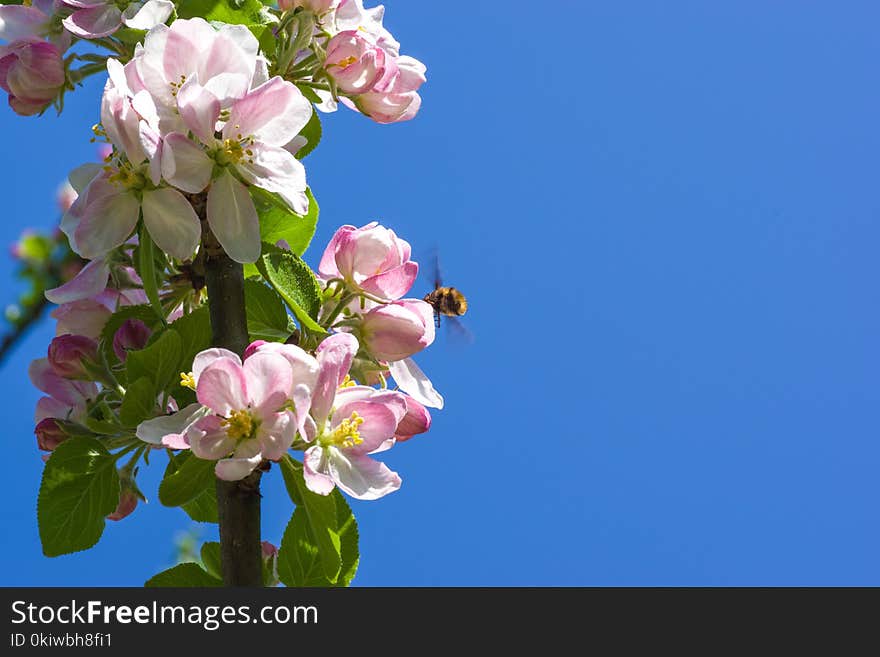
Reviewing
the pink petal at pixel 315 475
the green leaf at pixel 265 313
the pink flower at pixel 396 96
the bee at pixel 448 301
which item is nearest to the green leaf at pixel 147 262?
the green leaf at pixel 265 313

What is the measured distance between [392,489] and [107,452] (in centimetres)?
50

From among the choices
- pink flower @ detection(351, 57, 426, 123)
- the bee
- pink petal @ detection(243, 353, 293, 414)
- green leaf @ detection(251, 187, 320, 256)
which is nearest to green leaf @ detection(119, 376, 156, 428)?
pink petal @ detection(243, 353, 293, 414)

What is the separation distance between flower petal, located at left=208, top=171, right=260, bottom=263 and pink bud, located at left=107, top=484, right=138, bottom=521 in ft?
1.68

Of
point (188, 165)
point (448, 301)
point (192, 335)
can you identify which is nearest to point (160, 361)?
point (192, 335)

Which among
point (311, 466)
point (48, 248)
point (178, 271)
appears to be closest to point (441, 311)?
point (48, 248)

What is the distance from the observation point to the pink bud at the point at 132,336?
160 cm

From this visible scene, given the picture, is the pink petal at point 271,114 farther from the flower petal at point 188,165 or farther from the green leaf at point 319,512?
the green leaf at point 319,512

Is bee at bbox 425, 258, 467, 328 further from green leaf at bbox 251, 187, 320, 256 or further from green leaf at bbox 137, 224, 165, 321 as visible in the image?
green leaf at bbox 137, 224, 165, 321

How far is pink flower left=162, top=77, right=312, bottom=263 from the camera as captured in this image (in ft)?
4.64

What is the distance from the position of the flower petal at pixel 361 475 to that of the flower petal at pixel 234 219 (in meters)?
0.32

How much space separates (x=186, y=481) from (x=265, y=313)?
0.98 ft

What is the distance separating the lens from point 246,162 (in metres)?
1.45

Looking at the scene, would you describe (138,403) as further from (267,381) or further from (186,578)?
(186,578)
